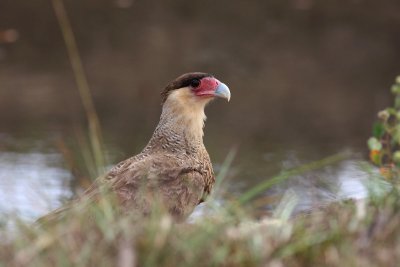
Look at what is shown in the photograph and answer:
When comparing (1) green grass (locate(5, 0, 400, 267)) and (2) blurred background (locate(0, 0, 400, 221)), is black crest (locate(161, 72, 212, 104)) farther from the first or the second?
(1) green grass (locate(5, 0, 400, 267))

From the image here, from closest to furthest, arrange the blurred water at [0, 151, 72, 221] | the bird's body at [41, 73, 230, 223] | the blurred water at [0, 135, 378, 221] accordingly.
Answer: the bird's body at [41, 73, 230, 223] < the blurred water at [0, 135, 378, 221] < the blurred water at [0, 151, 72, 221]

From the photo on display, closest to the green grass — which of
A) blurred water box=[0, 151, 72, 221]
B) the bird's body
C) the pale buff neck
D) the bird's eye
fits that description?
the bird's body

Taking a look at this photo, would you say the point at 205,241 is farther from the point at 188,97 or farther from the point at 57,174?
the point at 57,174

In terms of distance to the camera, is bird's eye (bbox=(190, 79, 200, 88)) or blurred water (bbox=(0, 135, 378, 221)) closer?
bird's eye (bbox=(190, 79, 200, 88))

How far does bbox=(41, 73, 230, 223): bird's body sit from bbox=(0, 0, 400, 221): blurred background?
1.41 metres

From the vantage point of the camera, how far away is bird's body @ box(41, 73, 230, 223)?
15.4 ft

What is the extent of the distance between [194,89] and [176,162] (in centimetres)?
57

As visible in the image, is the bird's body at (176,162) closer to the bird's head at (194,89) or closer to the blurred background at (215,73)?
the bird's head at (194,89)

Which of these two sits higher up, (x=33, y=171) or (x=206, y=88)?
(x=206, y=88)

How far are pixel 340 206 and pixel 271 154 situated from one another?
597cm

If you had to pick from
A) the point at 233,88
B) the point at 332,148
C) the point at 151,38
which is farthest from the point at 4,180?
the point at 151,38

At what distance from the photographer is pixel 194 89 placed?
5.58 m

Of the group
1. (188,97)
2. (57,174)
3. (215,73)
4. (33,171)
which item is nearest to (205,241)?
(188,97)

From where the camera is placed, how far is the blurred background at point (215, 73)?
931cm
